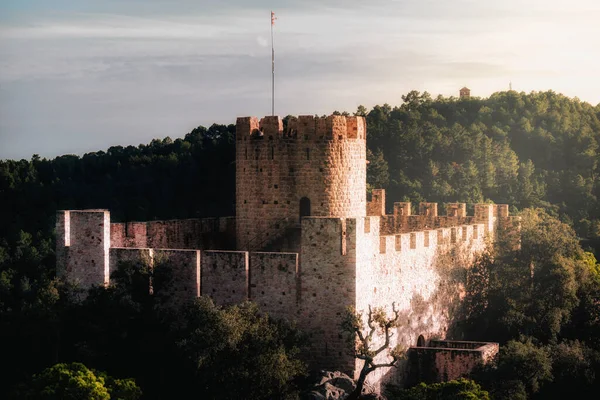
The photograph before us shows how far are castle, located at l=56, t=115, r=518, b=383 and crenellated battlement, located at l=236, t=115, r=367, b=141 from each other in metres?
0.03

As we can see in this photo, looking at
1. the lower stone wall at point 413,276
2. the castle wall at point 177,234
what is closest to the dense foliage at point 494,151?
the lower stone wall at point 413,276

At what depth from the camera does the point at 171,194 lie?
72.7m

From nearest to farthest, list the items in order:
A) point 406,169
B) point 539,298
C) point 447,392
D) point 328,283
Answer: point 328,283
point 447,392
point 539,298
point 406,169

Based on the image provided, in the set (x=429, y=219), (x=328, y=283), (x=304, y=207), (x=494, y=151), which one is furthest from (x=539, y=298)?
Result: (x=494, y=151)

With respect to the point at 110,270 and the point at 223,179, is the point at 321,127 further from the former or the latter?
the point at 223,179

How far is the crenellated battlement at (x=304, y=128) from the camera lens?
3284cm

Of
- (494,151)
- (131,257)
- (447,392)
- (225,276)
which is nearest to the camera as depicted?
(447,392)

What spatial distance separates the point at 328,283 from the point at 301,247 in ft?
4.12

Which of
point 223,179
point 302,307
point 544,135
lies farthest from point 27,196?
point 302,307

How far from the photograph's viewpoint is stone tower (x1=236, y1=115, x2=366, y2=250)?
108ft

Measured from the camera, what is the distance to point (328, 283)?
1177 inches

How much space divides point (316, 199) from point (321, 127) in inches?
84.4

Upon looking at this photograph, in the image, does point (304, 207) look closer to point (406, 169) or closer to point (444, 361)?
point (444, 361)

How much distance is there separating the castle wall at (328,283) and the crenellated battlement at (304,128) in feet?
12.3
